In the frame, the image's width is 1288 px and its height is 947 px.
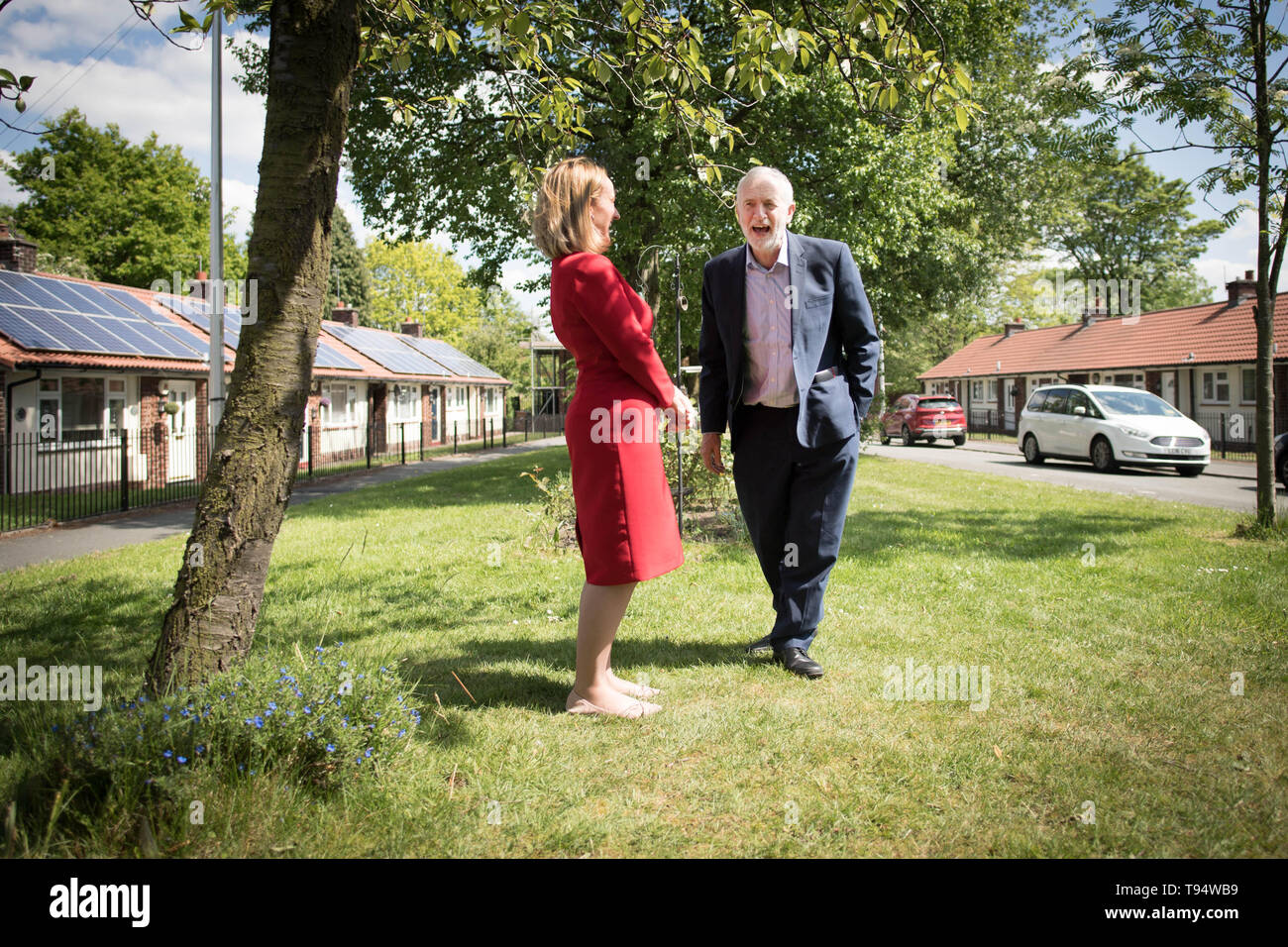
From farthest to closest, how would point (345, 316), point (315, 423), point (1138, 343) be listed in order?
point (345, 316) < point (1138, 343) < point (315, 423)

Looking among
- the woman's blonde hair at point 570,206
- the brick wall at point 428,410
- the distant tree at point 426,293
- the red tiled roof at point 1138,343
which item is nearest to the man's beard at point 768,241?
→ the woman's blonde hair at point 570,206

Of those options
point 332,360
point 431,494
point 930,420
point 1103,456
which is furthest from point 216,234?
point 930,420

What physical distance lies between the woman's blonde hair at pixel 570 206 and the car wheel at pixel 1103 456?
16.9 meters

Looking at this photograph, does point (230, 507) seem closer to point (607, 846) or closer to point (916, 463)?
point (607, 846)

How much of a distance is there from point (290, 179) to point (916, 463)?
18512 mm

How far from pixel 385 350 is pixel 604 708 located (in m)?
31.8

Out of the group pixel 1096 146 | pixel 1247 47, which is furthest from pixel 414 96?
pixel 1247 47

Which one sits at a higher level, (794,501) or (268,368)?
(268,368)

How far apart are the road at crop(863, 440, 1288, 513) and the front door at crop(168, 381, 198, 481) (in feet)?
59.9

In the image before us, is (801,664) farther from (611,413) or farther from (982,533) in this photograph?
(982,533)

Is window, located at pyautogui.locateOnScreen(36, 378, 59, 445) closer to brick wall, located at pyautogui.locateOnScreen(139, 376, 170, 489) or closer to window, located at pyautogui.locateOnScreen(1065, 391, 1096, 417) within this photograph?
brick wall, located at pyautogui.locateOnScreen(139, 376, 170, 489)

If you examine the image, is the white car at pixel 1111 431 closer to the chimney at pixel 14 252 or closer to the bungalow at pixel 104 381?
the bungalow at pixel 104 381

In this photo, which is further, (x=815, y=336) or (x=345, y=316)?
(x=345, y=316)

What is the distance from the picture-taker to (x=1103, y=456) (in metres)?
17.1
